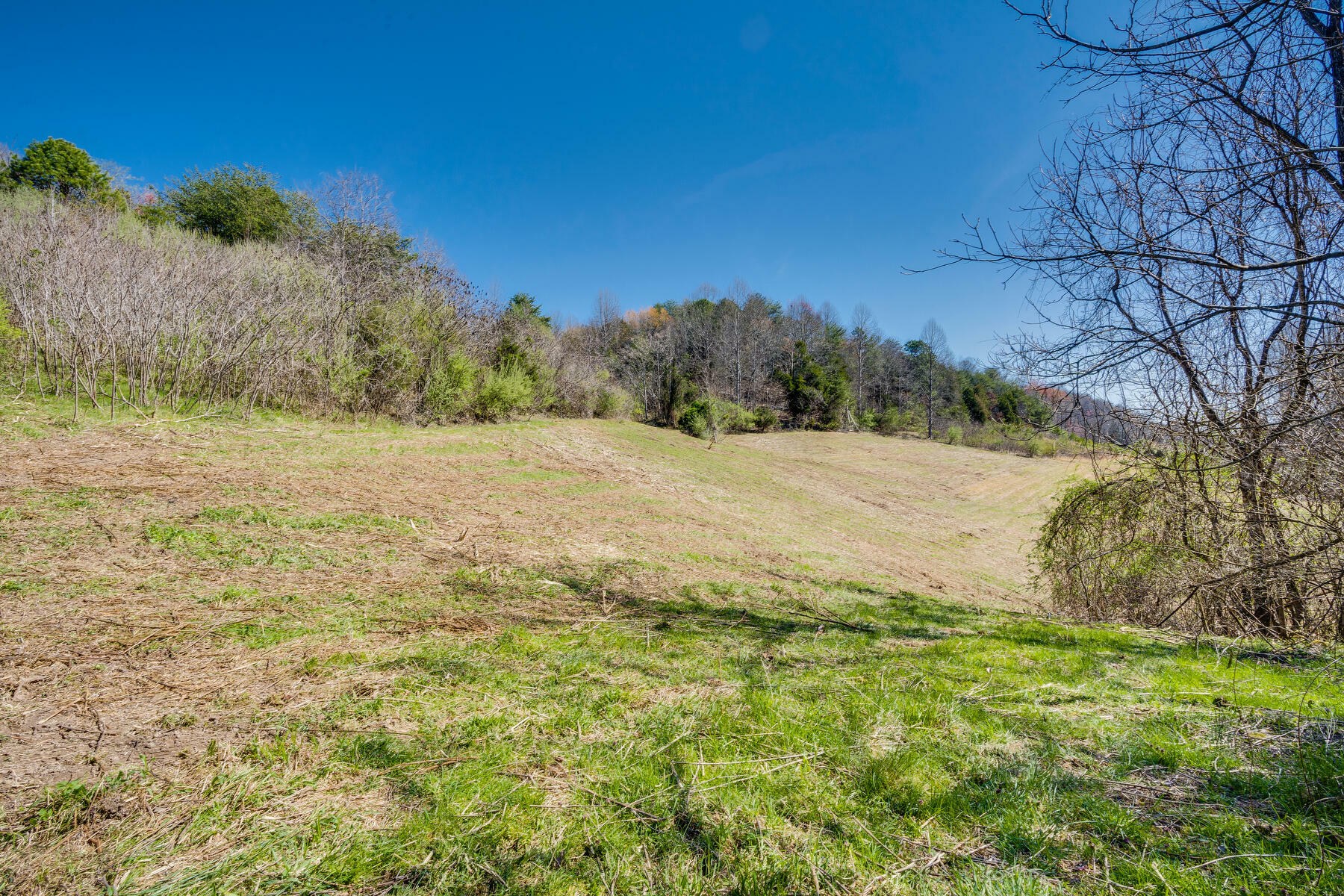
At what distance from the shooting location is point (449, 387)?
16766mm

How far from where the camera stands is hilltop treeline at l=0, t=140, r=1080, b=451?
995 centimetres

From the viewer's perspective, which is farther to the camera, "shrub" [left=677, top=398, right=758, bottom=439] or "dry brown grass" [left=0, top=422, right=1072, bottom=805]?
"shrub" [left=677, top=398, right=758, bottom=439]

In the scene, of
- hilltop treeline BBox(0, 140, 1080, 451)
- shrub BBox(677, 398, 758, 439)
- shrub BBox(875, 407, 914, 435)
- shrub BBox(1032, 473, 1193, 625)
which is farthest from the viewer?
shrub BBox(875, 407, 914, 435)

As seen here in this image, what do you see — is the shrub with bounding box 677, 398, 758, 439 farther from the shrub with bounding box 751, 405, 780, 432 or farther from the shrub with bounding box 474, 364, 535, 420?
the shrub with bounding box 474, 364, 535, 420

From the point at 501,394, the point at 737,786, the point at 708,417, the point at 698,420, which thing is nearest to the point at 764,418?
the point at 698,420

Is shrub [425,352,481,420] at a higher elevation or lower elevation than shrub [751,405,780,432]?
lower

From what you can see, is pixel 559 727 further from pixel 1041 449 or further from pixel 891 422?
pixel 891 422

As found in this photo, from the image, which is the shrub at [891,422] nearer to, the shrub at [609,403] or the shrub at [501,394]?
the shrub at [609,403]

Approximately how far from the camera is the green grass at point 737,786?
163 cm

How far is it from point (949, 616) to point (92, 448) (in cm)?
1261

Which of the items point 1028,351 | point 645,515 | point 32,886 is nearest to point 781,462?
point 645,515

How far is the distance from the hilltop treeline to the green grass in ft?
10.5

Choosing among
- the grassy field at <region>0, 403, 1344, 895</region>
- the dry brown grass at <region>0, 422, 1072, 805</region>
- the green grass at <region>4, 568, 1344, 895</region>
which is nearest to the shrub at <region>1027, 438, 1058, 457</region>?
the dry brown grass at <region>0, 422, 1072, 805</region>

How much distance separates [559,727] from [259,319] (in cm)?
1368
